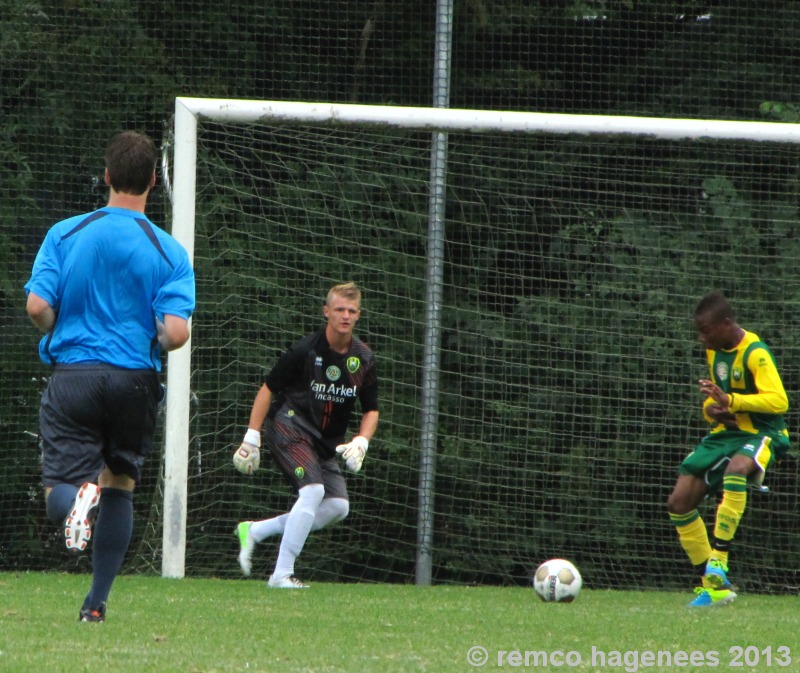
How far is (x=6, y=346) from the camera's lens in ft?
27.0

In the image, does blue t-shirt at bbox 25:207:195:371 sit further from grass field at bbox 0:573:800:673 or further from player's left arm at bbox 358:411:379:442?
player's left arm at bbox 358:411:379:442

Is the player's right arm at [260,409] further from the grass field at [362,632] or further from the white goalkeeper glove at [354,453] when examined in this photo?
the grass field at [362,632]

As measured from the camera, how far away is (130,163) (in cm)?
421

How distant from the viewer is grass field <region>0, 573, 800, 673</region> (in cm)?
384

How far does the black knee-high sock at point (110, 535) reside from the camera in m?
4.28

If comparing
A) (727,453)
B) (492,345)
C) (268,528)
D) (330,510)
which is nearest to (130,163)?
(330,510)

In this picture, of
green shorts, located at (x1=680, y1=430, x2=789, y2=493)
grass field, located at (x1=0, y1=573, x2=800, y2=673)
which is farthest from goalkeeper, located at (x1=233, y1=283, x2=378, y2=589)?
green shorts, located at (x1=680, y1=430, x2=789, y2=493)

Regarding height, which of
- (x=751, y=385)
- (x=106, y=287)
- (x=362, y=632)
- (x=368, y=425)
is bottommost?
(x=362, y=632)

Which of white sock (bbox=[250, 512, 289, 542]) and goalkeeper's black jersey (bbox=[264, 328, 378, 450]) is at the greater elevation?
goalkeeper's black jersey (bbox=[264, 328, 378, 450])

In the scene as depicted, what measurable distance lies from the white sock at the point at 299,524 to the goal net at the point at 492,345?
159 cm

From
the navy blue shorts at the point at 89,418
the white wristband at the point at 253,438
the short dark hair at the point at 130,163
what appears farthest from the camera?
the white wristband at the point at 253,438

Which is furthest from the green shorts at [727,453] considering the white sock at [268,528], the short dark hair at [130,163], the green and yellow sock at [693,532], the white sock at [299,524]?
the short dark hair at [130,163]

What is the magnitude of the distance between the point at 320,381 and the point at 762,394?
2355 millimetres

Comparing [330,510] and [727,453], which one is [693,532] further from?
[330,510]
